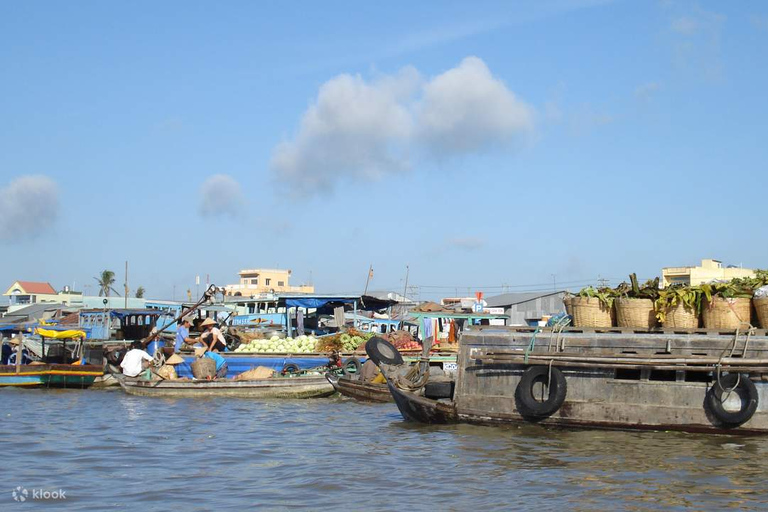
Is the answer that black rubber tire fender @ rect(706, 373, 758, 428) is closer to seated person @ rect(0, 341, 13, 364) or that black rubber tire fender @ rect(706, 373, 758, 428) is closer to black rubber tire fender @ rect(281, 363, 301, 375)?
black rubber tire fender @ rect(281, 363, 301, 375)

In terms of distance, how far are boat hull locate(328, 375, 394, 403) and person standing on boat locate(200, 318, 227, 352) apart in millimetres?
4730

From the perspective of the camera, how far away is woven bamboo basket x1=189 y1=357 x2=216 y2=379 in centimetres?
2008

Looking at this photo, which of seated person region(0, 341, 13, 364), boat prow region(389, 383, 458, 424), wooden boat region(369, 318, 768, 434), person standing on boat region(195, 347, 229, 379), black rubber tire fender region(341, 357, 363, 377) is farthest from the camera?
seated person region(0, 341, 13, 364)

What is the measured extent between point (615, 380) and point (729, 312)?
1.99m

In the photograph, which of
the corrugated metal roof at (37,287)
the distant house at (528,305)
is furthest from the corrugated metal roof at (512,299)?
the corrugated metal roof at (37,287)

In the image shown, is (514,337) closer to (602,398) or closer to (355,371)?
(602,398)

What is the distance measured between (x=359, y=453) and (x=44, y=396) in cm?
1262

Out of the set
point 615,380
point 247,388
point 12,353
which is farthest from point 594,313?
→ point 12,353

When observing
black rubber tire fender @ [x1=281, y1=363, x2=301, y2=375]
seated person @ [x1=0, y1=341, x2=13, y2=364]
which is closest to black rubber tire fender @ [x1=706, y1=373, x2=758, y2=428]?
black rubber tire fender @ [x1=281, y1=363, x2=301, y2=375]

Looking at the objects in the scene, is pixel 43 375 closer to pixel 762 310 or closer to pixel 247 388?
pixel 247 388

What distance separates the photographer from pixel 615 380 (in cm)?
1191

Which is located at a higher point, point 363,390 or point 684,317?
point 684,317

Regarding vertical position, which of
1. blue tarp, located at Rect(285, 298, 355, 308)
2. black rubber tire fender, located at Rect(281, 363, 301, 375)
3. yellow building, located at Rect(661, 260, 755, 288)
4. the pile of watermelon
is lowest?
black rubber tire fender, located at Rect(281, 363, 301, 375)

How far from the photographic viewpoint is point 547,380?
12273 mm
